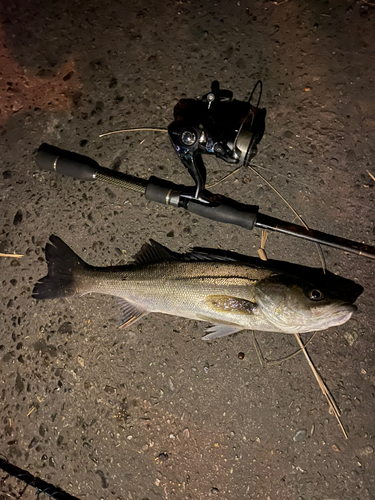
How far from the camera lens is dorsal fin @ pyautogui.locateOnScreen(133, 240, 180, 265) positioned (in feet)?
9.26

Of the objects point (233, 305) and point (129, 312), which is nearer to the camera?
point (233, 305)

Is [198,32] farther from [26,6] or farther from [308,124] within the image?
[26,6]

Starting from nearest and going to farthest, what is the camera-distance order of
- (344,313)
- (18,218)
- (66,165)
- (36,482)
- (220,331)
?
(344,313)
(220,331)
(66,165)
(36,482)
(18,218)

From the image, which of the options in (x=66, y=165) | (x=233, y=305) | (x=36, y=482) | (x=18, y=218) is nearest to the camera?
(x=233, y=305)

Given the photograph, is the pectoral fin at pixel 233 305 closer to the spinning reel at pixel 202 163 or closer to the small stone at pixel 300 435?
the spinning reel at pixel 202 163

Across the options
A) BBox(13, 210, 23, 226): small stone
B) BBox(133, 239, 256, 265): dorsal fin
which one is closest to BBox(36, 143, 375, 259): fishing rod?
BBox(133, 239, 256, 265): dorsal fin

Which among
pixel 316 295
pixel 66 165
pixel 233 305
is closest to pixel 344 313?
pixel 316 295

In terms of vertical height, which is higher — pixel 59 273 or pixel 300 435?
pixel 59 273

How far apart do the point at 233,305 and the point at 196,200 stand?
3.05 ft

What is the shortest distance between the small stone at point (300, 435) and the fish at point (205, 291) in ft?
3.18

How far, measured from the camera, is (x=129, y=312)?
9.40 ft

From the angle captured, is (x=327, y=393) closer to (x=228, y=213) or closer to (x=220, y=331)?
(x=220, y=331)

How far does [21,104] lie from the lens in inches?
128

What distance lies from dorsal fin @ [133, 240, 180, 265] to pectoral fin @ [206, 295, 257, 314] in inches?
22.2
